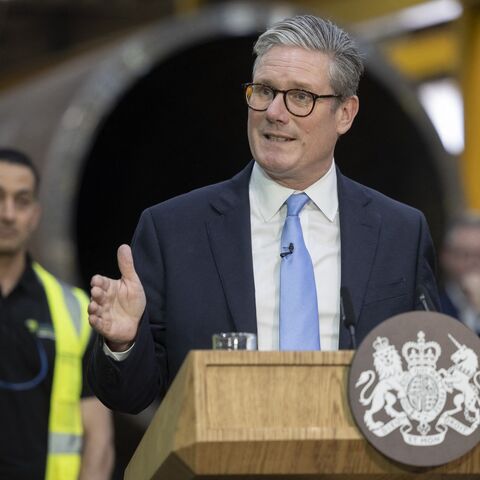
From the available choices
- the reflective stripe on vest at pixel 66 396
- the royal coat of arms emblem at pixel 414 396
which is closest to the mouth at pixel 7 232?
the reflective stripe on vest at pixel 66 396

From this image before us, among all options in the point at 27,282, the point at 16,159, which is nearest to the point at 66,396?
the point at 27,282

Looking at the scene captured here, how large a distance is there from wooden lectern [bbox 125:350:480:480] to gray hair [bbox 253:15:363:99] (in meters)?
1.04

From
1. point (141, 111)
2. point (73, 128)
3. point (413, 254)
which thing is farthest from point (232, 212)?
point (141, 111)

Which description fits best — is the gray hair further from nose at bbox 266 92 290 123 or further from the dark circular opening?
the dark circular opening

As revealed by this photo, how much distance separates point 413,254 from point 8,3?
10.5m

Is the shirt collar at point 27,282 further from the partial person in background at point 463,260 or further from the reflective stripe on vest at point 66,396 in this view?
the partial person in background at point 463,260

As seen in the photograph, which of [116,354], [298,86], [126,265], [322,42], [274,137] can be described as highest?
[322,42]

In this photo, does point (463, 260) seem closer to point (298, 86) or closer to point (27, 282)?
point (27, 282)

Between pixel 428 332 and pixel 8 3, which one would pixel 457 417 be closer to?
pixel 428 332

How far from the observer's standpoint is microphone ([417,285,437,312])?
3.51 metres

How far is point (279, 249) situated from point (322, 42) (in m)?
0.54

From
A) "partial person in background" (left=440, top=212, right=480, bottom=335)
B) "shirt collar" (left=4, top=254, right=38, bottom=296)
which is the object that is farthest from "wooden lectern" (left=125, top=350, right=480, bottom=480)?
"partial person in background" (left=440, top=212, right=480, bottom=335)

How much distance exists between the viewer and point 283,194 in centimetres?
381

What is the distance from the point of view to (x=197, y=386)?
2891 mm
